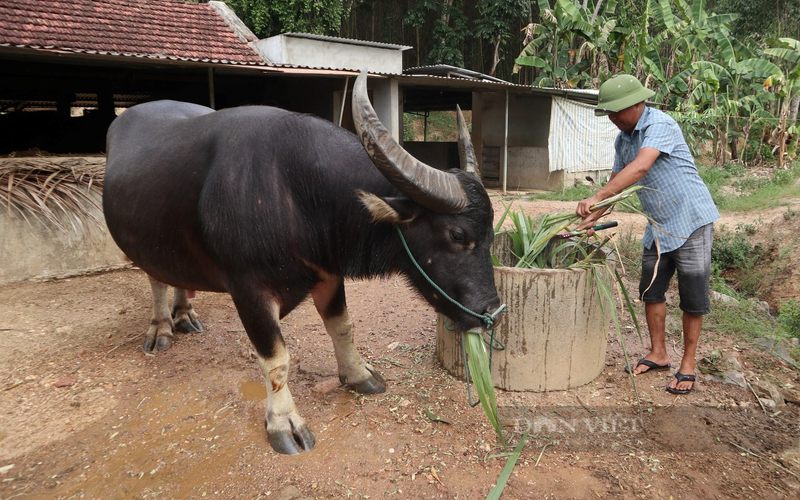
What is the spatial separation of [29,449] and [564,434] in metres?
2.93

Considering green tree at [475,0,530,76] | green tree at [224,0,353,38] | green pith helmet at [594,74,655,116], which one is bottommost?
green pith helmet at [594,74,655,116]

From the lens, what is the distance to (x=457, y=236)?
2572 mm

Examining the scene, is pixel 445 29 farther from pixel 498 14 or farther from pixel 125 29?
pixel 125 29

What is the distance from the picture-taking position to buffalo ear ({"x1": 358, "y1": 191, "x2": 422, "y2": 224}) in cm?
243

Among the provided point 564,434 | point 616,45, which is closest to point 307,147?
point 564,434

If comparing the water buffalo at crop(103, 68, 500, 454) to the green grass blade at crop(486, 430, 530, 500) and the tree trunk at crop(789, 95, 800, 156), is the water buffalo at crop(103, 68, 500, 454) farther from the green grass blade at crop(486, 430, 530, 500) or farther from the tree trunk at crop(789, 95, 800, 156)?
the tree trunk at crop(789, 95, 800, 156)

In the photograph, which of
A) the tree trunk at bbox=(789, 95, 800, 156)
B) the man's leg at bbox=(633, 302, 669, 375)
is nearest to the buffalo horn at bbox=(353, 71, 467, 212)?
the man's leg at bbox=(633, 302, 669, 375)

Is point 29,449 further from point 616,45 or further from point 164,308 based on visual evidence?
point 616,45

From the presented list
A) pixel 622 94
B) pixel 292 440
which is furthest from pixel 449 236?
pixel 622 94

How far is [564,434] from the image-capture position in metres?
2.86

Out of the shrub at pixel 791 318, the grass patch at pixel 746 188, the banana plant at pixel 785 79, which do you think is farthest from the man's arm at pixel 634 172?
the banana plant at pixel 785 79

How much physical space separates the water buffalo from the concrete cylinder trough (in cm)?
59

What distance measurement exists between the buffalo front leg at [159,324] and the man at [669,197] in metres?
3.23

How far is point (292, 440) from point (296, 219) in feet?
3.90
